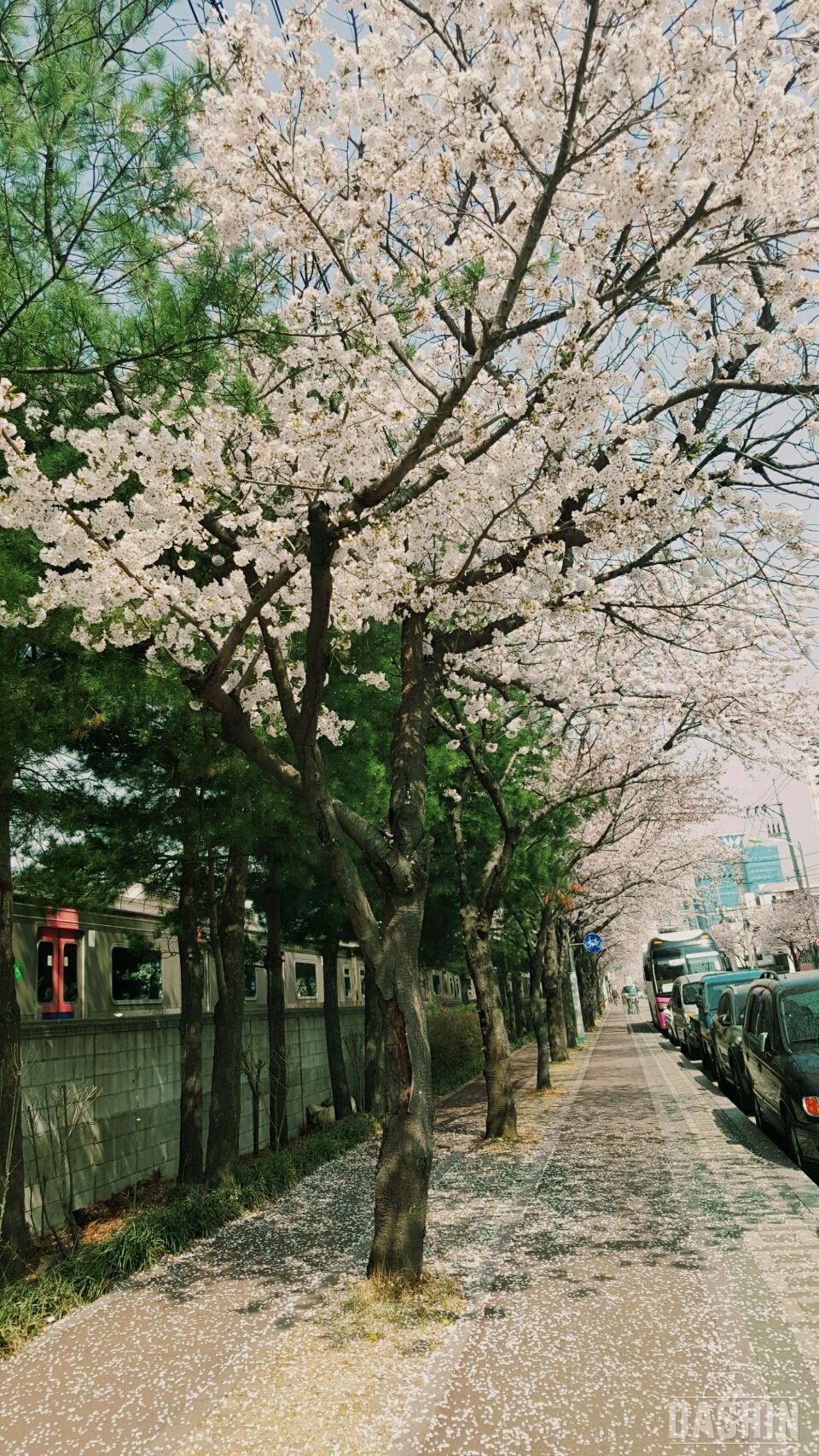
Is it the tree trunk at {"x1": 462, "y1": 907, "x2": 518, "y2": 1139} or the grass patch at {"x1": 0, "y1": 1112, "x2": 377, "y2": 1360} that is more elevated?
the tree trunk at {"x1": 462, "y1": 907, "x2": 518, "y2": 1139}

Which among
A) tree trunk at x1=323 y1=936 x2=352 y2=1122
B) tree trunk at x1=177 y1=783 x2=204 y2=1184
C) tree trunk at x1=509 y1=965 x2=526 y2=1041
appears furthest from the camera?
tree trunk at x1=509 y1=965 x2=526 y2=1041

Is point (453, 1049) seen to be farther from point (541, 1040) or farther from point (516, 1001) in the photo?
point (516, 1001)

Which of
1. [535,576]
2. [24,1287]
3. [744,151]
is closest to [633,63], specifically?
[744,151]

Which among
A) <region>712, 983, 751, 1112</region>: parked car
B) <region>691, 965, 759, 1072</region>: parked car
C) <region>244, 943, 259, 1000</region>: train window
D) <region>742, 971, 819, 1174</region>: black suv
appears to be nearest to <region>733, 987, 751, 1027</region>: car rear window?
<region>712, 983, 751, 1112</region>: parked car

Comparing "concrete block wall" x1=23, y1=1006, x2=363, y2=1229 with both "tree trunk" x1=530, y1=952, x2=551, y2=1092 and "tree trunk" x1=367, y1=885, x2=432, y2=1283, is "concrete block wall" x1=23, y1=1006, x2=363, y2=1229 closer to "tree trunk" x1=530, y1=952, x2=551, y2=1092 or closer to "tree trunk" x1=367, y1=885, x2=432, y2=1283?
"tree trunk" x1=530, y1=952, x2=551, y2=1092

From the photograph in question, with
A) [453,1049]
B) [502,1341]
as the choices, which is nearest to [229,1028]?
[502,1341]

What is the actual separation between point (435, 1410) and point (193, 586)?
539 cm

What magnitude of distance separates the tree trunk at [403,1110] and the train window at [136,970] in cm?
777

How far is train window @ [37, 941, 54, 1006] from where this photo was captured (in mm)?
10820

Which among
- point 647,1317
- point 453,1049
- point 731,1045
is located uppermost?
point 731,1045

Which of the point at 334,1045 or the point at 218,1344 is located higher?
the point at 334,1045

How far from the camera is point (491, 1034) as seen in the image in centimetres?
→ 1143

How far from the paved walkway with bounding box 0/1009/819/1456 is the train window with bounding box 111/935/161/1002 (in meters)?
5.48

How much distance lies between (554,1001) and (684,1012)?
11.3 ft
